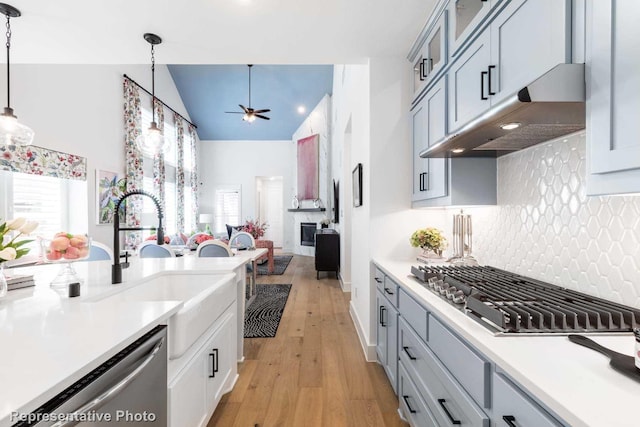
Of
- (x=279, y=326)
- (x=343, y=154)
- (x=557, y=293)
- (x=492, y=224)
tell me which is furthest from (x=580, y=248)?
(x=343, y=154)

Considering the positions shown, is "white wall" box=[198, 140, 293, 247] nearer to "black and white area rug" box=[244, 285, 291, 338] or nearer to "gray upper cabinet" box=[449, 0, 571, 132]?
"black and white area rug" box=[244, 285, 291, 338]

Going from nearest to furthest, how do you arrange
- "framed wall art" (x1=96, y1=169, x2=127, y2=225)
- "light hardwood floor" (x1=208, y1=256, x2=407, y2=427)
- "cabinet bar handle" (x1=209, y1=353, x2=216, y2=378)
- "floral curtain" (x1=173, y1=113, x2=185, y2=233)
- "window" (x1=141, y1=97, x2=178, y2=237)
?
"cabinet bar handle" (x1=209, y1=353, x2=216, y2=378) < "light hardwood floor" (x1=208, y1=256, x2=407, y2=427) < "framed wall art" (x1=96, y1=169, x2=127, y2=225) < "window" (x1=141, y1=97, x2=178, y2=237) < "floral curtain" (x1=173, y1=113, x2=185, y2=233)

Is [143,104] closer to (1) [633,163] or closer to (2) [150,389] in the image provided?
(2) [150,389]

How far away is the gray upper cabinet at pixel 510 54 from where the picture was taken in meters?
1.03

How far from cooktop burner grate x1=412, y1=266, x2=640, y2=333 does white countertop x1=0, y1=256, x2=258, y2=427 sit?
1145 millimetres

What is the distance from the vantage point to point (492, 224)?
2.04 metres

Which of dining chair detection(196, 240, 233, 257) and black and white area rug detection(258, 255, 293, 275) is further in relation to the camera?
black and white area rug detection(258, 255, 293, 275)

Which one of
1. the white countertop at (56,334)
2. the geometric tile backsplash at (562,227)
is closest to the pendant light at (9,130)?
the white countertop at (56,334)

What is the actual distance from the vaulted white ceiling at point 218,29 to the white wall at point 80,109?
1234mm

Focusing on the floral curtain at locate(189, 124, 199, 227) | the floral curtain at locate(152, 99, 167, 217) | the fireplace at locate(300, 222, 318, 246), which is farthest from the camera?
the floral curtain at locate(189, 124, 199, 227)

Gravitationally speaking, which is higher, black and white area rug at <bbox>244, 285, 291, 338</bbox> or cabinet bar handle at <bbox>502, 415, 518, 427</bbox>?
cabinet bar handle at <bbox>502, 415, 518, 427</bbox>

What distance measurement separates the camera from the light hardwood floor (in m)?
1.86

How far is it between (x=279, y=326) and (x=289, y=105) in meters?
6.25

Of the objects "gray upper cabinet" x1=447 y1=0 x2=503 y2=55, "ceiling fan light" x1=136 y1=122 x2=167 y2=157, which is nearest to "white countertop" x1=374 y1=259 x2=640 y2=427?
"gray upper cabinet" x1=447 y1=0 x2=503 y2=55
